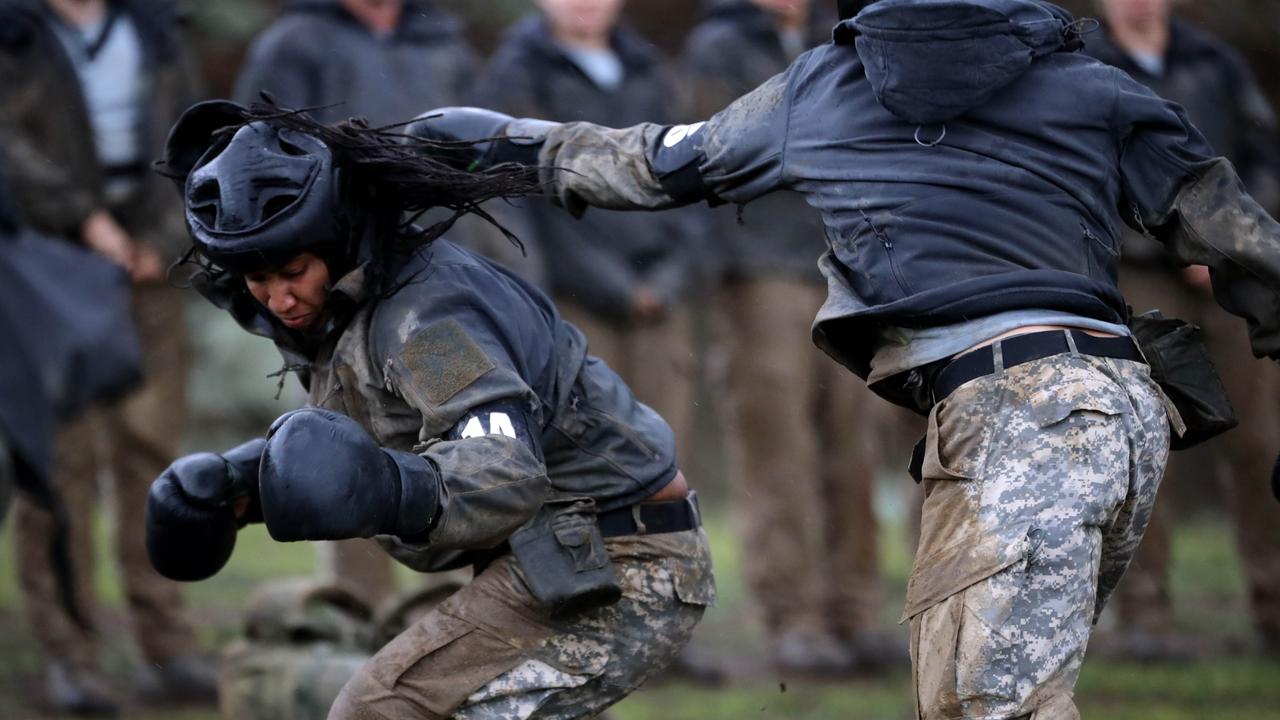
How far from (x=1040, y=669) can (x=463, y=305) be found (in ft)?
4.66

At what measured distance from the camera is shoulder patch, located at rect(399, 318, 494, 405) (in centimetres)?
380

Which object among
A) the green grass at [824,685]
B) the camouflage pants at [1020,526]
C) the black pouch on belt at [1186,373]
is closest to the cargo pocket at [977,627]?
the camouflage pants at [1020,526]

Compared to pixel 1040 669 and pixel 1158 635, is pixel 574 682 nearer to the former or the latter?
pixel 1040 669

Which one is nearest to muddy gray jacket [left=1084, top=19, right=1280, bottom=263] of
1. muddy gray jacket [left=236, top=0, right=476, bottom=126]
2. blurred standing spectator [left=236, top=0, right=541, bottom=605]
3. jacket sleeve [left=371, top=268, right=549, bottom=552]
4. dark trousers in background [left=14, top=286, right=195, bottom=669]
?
blurred standing spectator [left=236, top=0, right=541, bottom=605]

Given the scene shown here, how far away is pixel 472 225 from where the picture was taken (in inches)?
303

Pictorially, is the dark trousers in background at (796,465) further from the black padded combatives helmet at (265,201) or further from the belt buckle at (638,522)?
the black padded combatives helmet at (265,201)

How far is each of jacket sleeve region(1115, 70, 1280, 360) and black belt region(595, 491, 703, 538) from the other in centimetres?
126

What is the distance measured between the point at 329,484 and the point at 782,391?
4.54m

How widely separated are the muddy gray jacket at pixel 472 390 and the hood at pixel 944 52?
97 centimetres

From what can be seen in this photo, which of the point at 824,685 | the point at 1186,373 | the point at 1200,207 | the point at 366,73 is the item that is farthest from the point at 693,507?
the point at 366,73

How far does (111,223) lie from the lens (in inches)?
290

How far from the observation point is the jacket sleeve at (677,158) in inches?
160

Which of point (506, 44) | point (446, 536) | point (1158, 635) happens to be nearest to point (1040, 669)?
point (446, 536)

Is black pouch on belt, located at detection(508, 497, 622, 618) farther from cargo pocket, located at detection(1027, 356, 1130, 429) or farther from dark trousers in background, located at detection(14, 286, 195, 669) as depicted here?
dark trousers in background, located at detection(14, 286, 195, 669)
